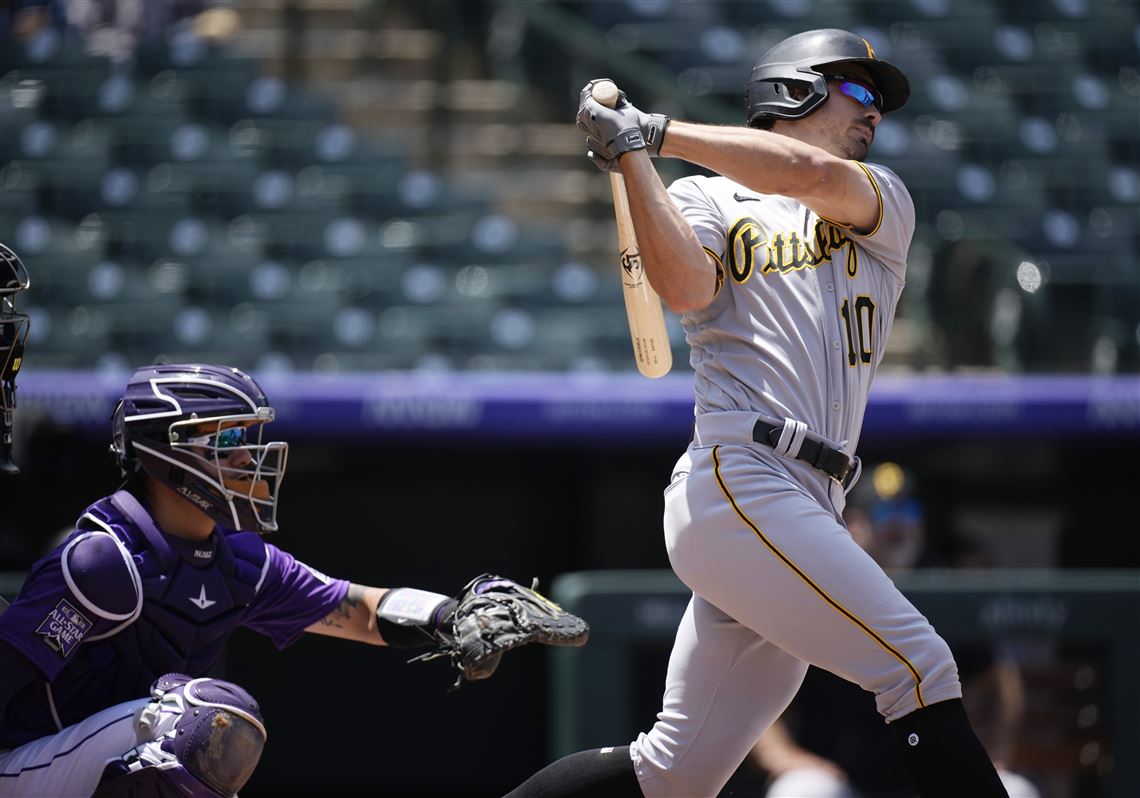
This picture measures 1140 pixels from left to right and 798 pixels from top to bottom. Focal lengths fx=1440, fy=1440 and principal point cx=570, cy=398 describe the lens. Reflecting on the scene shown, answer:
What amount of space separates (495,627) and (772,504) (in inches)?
20.8

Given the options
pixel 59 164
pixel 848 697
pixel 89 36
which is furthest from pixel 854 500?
pixel 89 36

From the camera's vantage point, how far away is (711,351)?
8.23ft

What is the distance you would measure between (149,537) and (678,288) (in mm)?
968

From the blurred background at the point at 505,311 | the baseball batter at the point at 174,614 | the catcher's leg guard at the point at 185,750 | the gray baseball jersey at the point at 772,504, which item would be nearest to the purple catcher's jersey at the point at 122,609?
the baseball batter at the point at 174,614

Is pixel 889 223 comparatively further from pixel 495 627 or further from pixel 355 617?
pixel 355 617

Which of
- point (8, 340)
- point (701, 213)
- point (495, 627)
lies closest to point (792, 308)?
point (701, 213)

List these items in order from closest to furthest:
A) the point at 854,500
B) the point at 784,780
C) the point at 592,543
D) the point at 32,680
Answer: the point at 32,680 → the point at 784,780 → the point at 854,500 → the point at 592,543

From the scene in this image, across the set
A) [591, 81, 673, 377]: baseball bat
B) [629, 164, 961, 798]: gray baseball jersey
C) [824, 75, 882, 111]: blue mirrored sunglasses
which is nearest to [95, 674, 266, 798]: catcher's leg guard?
[629, 164, 961, 798]: gray baseball jersey

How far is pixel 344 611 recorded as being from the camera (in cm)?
273

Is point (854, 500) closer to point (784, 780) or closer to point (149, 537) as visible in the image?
point (784, 780)

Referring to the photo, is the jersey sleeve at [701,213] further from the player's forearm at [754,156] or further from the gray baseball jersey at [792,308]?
the player's forearm at [754,156]

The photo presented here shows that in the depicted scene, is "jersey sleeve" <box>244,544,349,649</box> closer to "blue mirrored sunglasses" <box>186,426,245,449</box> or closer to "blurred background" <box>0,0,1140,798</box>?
"blue mirrored sunglasses" <box>186,426,245,449</box>

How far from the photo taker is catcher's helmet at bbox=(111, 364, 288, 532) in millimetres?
2465

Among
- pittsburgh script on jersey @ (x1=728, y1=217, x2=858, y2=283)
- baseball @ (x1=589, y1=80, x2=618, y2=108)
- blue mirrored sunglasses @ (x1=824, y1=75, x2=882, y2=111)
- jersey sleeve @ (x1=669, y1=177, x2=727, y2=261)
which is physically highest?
baseball @ (x1=589, y1=80, x2=618, y2=108)
